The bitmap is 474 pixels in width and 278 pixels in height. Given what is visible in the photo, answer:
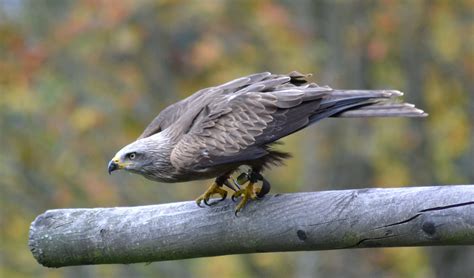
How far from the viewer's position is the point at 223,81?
10.9 metres

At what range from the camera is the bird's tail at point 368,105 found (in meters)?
4.78

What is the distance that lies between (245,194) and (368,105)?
73 centimetres

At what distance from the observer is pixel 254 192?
4.83 meters

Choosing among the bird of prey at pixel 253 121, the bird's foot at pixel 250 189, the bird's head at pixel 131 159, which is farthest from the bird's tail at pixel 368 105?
the bird's head at pixel 131 159

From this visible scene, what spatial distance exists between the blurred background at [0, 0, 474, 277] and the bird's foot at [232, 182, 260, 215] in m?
5.69

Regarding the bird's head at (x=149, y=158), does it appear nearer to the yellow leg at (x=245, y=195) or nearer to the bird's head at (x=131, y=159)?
the bird's head at (x=131, y=159)

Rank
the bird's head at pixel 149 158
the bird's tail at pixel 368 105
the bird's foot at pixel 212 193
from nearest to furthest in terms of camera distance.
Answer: the bird's tail at pixel 368 105
the bird's foot at pixel 212 193
the bird's head at pixel 149 158

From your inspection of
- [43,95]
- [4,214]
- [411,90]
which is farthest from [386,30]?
[4,214]

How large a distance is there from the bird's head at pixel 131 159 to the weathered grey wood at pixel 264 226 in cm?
70

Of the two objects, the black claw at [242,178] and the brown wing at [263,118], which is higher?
the brown wing at [263,118]

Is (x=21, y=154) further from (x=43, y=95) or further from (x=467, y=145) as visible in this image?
(x=467, y=145)

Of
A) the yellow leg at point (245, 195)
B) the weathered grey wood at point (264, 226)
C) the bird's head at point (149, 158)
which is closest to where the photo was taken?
the weathered grey wood at point (264, 226)

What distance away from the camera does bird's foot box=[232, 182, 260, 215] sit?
467 centimetres

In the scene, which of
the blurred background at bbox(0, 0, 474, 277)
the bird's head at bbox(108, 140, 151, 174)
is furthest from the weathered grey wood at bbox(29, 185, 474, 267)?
the blurred background at bbox(0, 0, 474, 277)
